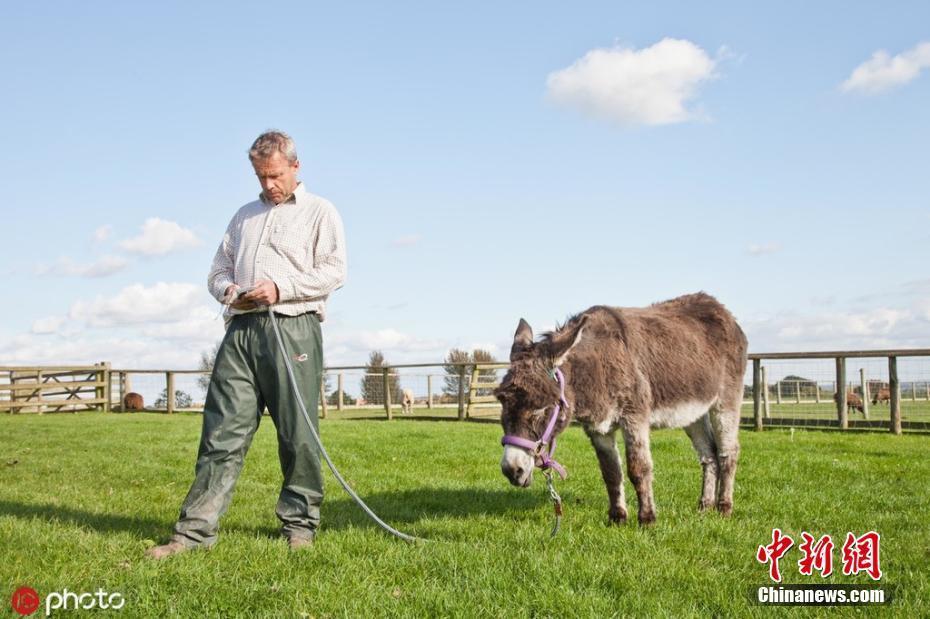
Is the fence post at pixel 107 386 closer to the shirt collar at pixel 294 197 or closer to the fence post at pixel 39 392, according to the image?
the fence post at pixel 39 392

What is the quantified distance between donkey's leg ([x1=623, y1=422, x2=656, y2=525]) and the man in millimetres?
2323

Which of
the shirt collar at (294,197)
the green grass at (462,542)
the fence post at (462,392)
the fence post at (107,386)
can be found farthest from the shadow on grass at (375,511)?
the fence post at (107,386)

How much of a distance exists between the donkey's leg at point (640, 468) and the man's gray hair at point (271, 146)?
3234 mm

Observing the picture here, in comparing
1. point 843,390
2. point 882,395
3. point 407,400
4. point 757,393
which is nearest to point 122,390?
point 407,400

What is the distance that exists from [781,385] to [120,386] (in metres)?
25.4

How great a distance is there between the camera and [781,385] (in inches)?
934

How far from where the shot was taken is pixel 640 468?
5.67m

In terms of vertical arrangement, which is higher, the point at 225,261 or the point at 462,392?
the point at 225,261

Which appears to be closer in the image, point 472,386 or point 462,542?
point 462,542

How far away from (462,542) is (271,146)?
3010 millimetres

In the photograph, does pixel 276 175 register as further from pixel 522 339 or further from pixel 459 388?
pixel 459 388

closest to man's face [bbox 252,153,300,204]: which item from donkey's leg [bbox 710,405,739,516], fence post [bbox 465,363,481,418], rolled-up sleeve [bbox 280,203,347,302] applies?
rolled-up sleeve [bbox 280,203,347,302]

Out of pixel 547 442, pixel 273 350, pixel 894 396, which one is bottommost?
pixel 894 396

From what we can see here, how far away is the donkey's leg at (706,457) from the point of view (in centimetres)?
666
